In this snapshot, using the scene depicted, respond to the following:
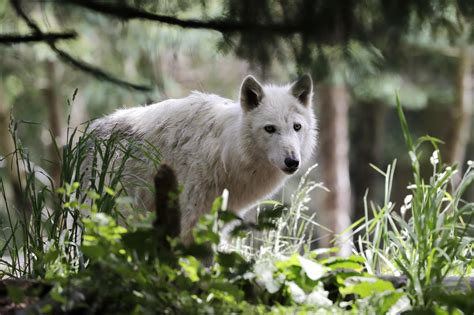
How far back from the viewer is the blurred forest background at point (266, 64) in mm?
4074

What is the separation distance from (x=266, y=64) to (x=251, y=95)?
1541 millimetres

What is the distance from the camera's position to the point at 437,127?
19.4 meters

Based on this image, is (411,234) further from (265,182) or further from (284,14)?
(265,182)

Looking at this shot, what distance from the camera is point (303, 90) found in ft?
19.3

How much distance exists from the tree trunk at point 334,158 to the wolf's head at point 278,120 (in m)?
7.03

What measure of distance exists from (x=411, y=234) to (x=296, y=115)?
195 cm

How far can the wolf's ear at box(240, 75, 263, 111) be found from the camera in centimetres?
573

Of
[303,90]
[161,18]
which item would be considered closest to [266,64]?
[161,18]

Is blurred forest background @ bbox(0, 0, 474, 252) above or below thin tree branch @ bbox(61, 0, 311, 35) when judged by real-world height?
below

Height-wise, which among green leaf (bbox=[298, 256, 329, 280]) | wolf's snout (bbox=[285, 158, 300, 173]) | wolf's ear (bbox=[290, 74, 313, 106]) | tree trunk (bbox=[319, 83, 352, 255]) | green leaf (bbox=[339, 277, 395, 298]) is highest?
wolf's ear (bbox=[290, 74, 313, 106])

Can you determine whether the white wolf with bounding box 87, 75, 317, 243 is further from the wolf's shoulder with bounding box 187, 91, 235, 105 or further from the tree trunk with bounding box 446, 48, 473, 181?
the tree trunk with bounding box 446, 48, 473, 181

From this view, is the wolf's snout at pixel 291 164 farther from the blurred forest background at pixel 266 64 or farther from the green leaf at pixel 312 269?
the green leaf at pixel 312 269

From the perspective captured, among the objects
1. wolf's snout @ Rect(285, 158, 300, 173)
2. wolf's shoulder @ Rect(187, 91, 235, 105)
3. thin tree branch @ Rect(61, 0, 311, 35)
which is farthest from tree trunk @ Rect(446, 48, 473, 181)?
thin tree branch @ Rect(61, 0, 311, 35)

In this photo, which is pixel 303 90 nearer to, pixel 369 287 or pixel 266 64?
pixel 266 64
